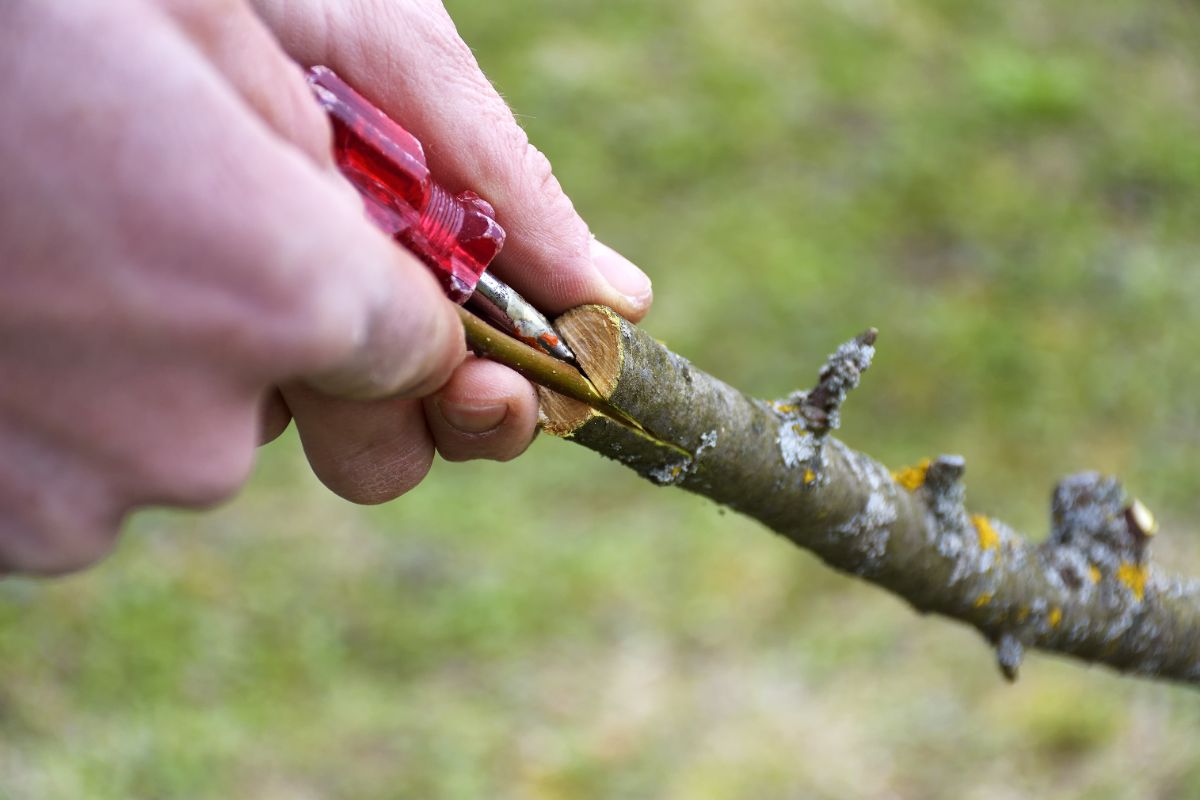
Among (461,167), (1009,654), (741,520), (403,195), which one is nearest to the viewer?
(403,195)

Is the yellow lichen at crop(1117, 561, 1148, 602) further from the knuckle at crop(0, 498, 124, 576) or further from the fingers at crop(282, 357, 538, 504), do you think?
the knuckle at crop(0, 498, 124, 576)

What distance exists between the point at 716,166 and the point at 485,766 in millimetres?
3258

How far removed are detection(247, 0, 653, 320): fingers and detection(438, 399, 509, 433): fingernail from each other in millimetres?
183

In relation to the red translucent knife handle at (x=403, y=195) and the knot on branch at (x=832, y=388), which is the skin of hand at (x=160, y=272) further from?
the knot on branch at (x=832, y=388)

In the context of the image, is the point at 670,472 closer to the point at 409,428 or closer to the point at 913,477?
the point at 409,428

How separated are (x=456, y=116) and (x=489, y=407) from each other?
15.9 inches

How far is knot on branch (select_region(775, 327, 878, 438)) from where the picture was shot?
1406 millimetres

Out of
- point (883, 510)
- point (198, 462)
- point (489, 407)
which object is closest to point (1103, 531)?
point (883, 510)

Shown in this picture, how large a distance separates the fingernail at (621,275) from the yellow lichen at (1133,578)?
1043 mm

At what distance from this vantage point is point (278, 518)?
3.85m

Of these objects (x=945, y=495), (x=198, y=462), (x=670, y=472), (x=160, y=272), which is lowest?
(x=198, y=462)

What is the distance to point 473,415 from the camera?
1.24 m

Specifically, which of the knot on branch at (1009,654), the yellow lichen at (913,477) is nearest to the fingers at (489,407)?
the yellow lichen at (913,477)

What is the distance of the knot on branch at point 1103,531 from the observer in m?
1.79
